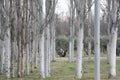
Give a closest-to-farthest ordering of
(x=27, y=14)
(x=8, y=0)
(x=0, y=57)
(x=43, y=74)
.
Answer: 1. (x=43, y=74)
2. (x=8, y=0)
3. (x=27, y=14)
4. (x=0, y=57)

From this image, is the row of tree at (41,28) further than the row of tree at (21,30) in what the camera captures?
No

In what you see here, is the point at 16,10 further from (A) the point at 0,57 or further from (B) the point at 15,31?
(A) the point at 0,57

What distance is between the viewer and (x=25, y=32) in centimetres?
1877

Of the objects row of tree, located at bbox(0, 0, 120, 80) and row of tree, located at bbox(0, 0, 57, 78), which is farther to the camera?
row of tree, located at bbox(0, 0, 57, 78)

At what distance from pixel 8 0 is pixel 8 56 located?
3.03 m

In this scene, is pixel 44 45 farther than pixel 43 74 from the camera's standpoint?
Yes

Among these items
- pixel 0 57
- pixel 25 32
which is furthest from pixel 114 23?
pixel 0 57

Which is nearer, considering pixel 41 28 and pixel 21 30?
pixel 41 28

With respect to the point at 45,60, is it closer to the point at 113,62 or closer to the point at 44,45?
the point at 44,45

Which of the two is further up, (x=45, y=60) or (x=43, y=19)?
(x=43, y=19)

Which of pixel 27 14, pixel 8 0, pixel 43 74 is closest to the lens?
pixel 43 74

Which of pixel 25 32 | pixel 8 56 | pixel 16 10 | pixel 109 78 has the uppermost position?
pixel 16 10

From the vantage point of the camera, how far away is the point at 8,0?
17734 mm

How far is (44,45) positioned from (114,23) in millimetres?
3936
